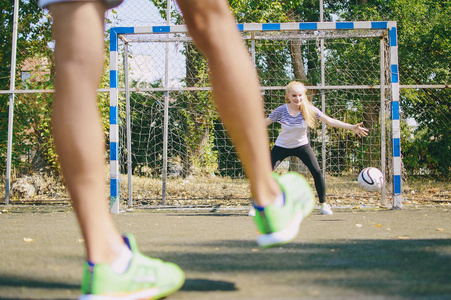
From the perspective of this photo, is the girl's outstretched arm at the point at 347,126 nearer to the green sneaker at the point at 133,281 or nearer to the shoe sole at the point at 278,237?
the shoe sole at the point at 278,237

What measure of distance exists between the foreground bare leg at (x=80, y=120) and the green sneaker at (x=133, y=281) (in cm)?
4

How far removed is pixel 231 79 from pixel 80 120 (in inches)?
17.6

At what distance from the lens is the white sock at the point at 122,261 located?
127 cm

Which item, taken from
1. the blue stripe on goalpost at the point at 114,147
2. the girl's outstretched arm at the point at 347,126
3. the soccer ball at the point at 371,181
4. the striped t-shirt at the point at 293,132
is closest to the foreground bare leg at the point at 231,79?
the girl's outstretched arm at the point at 347,126

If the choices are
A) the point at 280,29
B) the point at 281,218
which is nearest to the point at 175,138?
the point at 280,29

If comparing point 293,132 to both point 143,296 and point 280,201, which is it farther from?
point 143,296

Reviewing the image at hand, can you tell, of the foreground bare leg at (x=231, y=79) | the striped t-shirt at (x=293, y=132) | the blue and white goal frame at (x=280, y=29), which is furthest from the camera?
the blue and white goal frame at (x=280, y=29)

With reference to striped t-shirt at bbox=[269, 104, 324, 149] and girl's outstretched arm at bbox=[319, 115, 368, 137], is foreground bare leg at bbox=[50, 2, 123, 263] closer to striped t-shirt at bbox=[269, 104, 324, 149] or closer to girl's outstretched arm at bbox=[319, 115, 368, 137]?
girl's outstretched arm at bbox=[319, 115, 368, 137]

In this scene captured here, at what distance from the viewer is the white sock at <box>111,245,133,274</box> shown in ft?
4.16

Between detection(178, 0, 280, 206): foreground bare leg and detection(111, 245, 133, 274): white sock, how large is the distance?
43cm

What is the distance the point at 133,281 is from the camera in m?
1.28

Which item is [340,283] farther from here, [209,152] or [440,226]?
[209,152]

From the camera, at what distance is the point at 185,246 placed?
8.25 feet

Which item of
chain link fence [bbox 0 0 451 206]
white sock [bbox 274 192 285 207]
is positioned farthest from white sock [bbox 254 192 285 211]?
chain link fence [bbox 0 0 451 206]
